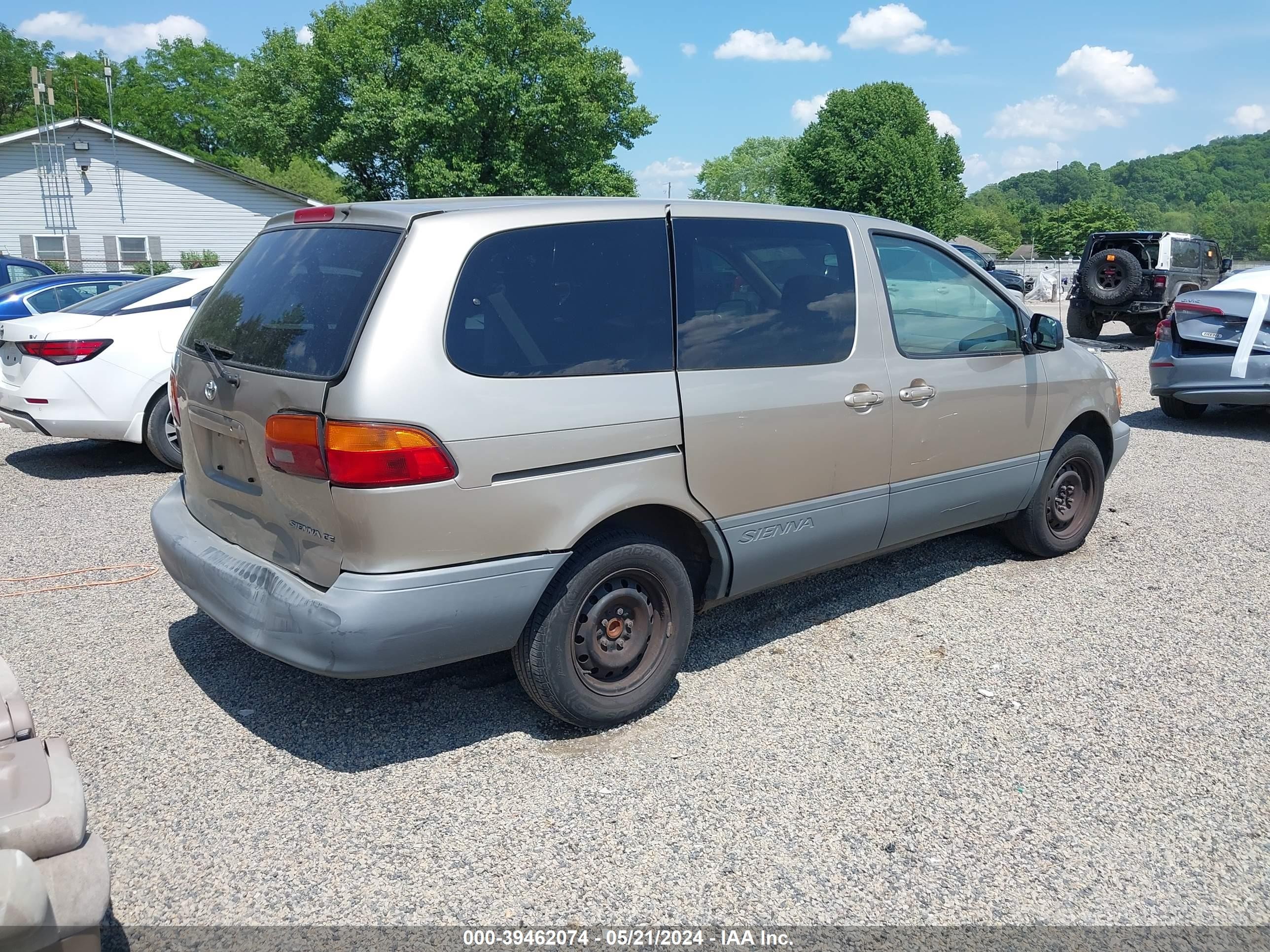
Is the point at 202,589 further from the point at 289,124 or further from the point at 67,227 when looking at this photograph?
the point at 289,124

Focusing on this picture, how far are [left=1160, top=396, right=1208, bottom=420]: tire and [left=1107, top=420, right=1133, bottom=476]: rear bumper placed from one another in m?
5.22

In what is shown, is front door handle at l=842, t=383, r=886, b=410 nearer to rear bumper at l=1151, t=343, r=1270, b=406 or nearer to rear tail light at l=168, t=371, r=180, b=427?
rear tail light at l=168, t=371, r=180, b=427

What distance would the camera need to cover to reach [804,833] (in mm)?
3053

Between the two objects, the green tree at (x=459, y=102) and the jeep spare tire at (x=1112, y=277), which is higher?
the green tree at (x=459, y=102)

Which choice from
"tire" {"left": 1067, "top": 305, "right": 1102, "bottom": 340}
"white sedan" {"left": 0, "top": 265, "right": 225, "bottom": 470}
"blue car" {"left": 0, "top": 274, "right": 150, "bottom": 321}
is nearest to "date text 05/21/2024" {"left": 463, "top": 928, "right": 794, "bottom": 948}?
"white sedan" {"left": 0, "top": 265, "right": 225, "bottom": 470}

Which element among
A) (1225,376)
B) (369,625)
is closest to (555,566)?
(369,625)

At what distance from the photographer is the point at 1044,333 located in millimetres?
5086

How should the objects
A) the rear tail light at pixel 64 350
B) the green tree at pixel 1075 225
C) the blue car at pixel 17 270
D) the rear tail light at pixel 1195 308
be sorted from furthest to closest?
the green tree at pixel 1075 225
the blue car at pixel 17 270
the rear tail light at pixel 1195 308
the rear tail light at pixel 64 350

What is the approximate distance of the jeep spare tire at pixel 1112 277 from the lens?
1767 centimetres

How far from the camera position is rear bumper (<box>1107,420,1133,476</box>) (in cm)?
574

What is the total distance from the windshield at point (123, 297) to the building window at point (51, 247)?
30288 millimetres

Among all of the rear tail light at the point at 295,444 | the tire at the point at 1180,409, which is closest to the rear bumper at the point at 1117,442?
the rear tail light at the point at 295,444

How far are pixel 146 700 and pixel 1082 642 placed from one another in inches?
158

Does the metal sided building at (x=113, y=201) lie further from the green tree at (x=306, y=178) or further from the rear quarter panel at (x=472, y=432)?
the rear quarter panel at (x=472, y=432)
